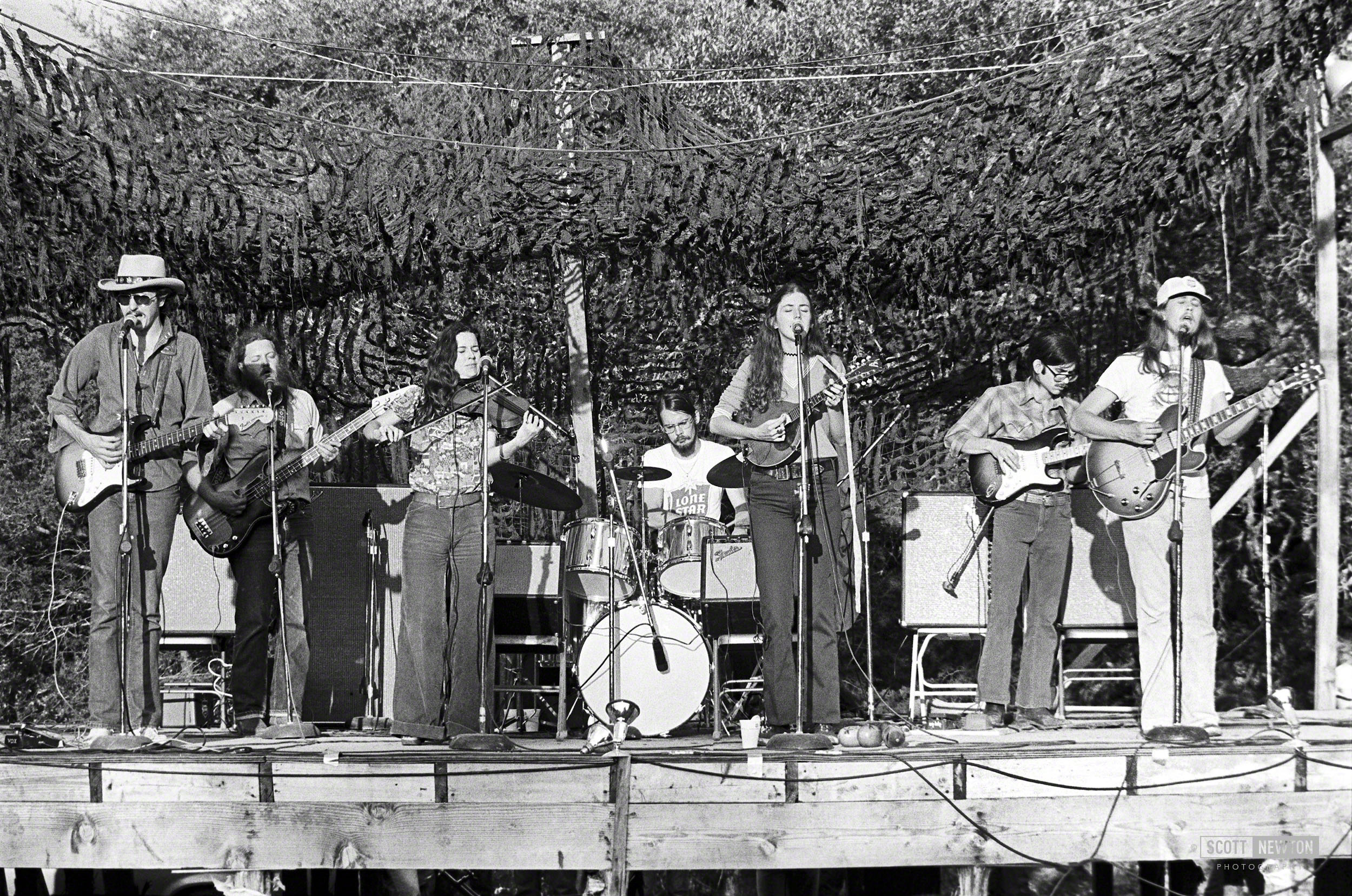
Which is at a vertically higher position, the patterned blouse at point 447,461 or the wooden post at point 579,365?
the wooden post at point 579,365

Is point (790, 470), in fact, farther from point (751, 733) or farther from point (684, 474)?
point (684, 474)

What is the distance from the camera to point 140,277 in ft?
22.6

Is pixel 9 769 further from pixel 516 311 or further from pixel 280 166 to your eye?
pixel 516 311

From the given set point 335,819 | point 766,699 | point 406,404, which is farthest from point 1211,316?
point 335,819

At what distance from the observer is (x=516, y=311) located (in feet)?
31.1

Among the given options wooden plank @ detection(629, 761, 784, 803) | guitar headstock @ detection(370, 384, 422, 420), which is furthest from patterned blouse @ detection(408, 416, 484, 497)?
wooden plank @ detection(629, 761, 784, 803)

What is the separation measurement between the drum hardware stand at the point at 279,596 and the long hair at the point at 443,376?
2.65 ft

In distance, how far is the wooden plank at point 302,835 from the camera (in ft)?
19.1

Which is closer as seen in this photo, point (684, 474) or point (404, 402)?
point (404, 402)

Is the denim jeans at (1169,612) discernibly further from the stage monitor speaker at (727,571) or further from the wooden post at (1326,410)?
the stage monitor speaker at (727,571)

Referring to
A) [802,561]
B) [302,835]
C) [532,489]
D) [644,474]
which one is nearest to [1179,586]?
[802,561]

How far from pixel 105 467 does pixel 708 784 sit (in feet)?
9.71

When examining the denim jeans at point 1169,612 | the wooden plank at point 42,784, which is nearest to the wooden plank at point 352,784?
the wooden plank at point 42,784

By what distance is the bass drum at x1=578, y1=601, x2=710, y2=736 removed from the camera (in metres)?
7.12
